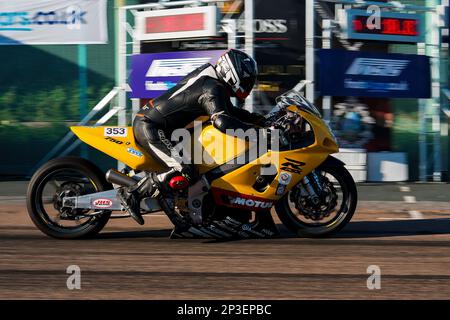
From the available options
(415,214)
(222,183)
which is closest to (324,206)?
(222,183)

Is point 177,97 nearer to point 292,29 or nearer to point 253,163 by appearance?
point 253,163

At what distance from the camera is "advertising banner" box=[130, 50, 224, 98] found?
12.1 meters

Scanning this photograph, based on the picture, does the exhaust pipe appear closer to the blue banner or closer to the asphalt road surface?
the asphalt road surface

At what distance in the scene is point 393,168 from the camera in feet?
40.8

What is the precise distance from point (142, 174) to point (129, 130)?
1.38 feet

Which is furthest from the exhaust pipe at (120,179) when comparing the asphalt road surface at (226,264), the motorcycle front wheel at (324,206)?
the motorcycle front wheel at (324,206)

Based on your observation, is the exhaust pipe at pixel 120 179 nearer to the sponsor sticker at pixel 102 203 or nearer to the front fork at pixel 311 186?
the sponsor sticker at pixel 102 203

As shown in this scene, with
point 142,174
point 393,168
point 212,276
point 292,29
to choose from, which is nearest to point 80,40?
point 292,29

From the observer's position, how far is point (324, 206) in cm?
730

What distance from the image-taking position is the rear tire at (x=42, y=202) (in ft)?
23.6

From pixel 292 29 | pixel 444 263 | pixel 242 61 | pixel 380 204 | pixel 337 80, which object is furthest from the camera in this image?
pixel 292 29

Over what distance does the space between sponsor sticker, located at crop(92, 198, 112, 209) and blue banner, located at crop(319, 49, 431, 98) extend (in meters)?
5.87

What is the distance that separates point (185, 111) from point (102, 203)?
1111 millimetres

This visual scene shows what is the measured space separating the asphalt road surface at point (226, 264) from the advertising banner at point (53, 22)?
5.31m
